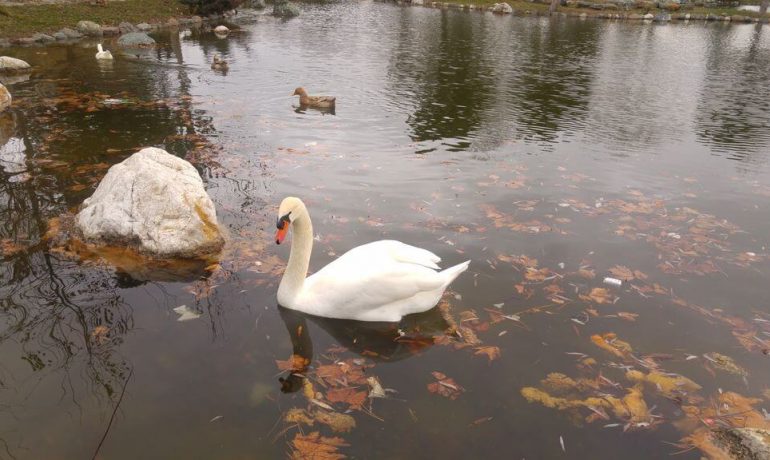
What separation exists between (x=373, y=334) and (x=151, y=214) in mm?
3699

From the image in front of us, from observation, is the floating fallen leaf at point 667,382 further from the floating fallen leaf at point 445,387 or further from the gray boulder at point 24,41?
the gray boulder at point 24,41

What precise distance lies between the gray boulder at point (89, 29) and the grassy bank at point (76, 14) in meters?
0.74

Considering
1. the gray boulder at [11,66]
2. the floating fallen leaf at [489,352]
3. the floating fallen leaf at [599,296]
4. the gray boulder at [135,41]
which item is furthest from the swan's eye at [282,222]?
the gray boulder at [135,41]

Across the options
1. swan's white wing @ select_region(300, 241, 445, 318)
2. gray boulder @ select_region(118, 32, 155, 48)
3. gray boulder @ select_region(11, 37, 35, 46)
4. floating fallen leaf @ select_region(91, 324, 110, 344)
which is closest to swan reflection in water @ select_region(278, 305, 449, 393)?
swan's white wing @ select_region(300, 241, 445, 318)

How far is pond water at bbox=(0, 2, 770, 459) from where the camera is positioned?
4.58 metres

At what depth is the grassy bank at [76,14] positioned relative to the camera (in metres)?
26.1

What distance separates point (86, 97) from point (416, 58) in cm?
1478

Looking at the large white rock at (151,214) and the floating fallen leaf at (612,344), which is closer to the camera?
the floating fallen leaf at (612,344)

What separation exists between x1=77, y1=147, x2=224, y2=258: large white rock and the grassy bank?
2172 centimetres

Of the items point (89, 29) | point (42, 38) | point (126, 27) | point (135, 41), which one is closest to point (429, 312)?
point (135, 41)

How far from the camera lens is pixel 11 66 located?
60.5 ft

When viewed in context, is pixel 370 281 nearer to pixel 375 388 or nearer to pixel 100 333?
pixel 375 388

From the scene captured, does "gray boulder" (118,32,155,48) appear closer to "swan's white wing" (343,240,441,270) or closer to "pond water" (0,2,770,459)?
"pond water" (0,2,770,459)

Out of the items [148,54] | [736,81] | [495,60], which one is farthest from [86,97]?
[736,81]
